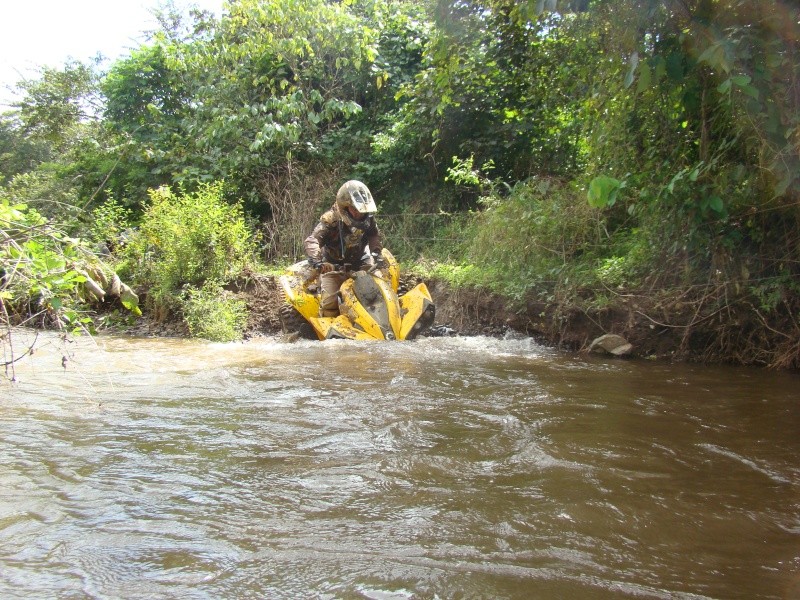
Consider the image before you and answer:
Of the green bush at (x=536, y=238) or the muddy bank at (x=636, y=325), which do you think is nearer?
the muddy bank at (x=636, y=325)

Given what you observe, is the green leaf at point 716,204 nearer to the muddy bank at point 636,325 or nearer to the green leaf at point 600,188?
A: the muddy bank at point 636,325

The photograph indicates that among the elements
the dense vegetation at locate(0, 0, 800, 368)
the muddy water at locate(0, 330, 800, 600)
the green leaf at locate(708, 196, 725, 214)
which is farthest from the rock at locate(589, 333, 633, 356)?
the green leaf at locate(708, 196, 725, 214)

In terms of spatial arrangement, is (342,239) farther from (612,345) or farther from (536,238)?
(612,345)

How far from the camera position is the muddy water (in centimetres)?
230

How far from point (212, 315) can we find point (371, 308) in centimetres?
233

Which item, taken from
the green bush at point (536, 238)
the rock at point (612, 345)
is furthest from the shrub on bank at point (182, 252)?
the rock at point (612, 345)

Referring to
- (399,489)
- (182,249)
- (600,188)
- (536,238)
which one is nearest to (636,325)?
(536,238)

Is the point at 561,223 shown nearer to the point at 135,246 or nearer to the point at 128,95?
the point at 135,246

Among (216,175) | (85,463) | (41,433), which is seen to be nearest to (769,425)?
(85,463)

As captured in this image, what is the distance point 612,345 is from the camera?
7246mm

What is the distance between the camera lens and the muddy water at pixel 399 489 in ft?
7.54

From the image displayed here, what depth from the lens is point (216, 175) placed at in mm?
14047

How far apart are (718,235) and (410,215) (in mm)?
7000

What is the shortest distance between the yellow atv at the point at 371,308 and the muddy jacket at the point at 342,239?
42cm
